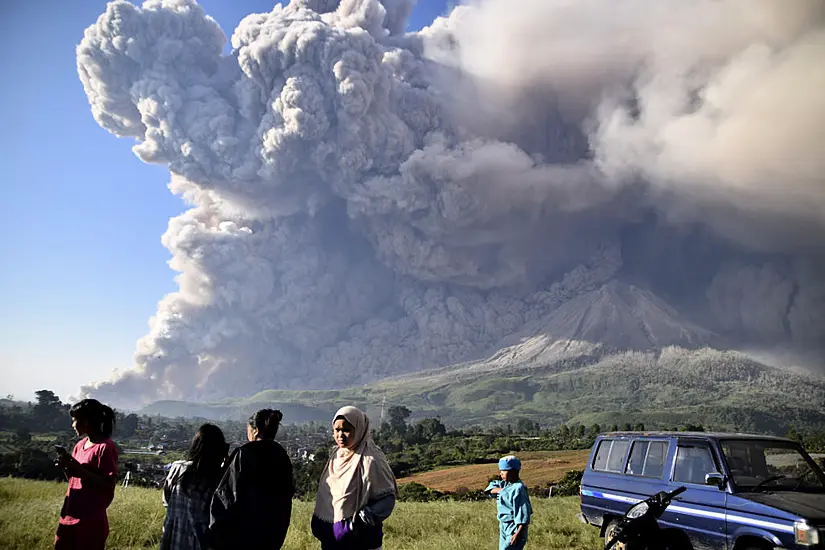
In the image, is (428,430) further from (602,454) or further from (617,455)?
(617,455)

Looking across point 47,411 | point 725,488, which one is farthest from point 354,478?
point 47,411

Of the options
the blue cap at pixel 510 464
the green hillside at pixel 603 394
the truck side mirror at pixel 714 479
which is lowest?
the truck side mirror at pixel 714 479

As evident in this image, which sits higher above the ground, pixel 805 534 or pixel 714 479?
→ pixel 714 479

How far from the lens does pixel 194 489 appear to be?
4.49 meters

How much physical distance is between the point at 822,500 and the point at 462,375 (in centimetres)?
14415

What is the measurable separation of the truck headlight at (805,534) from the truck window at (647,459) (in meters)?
2.07

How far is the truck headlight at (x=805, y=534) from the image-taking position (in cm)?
533

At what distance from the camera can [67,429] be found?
4397cm

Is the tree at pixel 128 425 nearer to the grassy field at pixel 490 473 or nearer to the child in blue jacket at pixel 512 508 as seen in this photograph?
the grassy field at pixel 490 473

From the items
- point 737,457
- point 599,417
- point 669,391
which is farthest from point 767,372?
point 737,457

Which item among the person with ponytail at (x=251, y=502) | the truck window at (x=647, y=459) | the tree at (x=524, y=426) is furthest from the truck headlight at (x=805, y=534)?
the tree at (x=524, y=426)

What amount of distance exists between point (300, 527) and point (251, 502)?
7.06m

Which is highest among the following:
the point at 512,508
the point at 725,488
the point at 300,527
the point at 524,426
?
the point at 524,426

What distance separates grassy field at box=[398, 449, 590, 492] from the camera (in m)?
30.3
